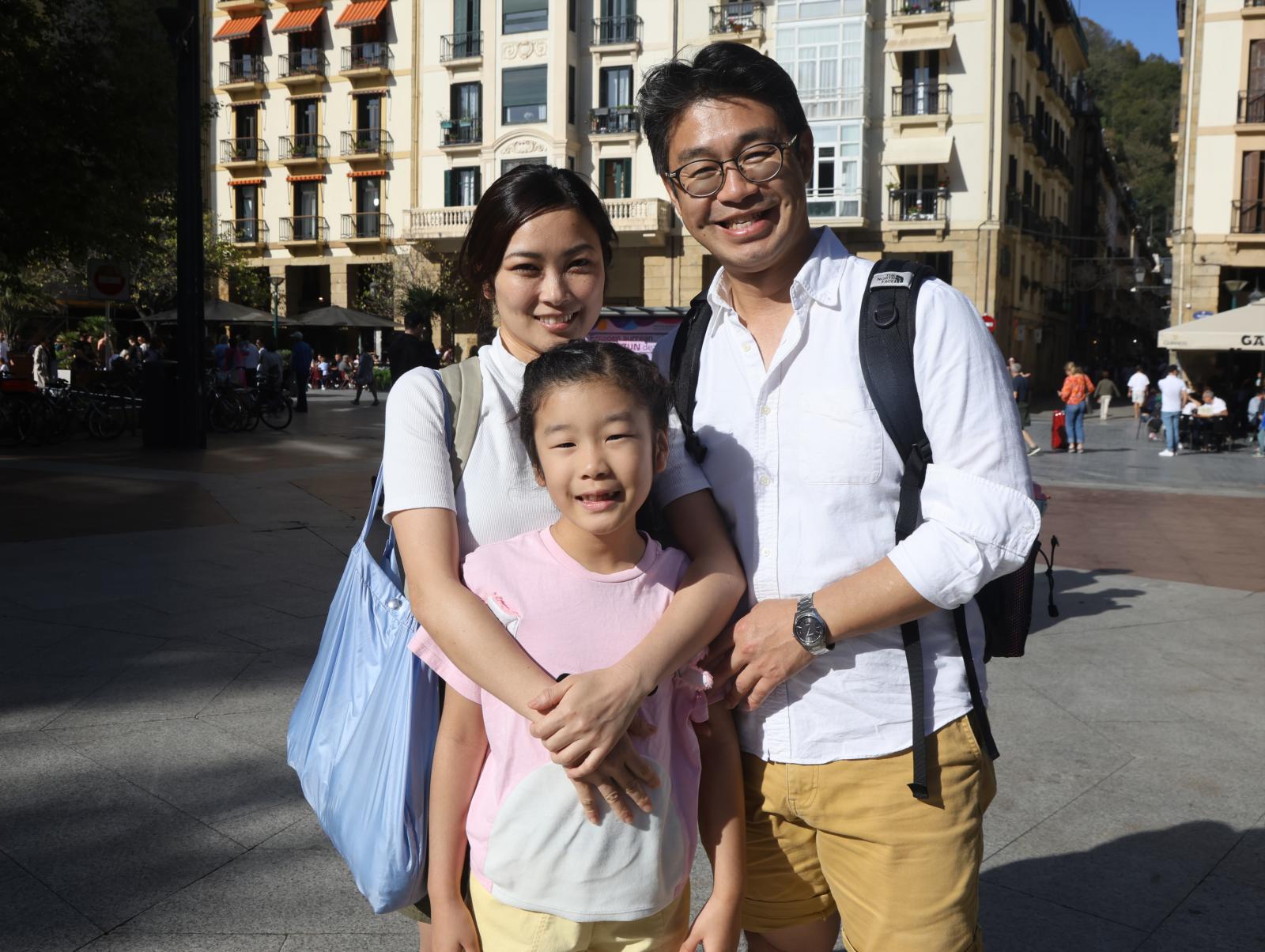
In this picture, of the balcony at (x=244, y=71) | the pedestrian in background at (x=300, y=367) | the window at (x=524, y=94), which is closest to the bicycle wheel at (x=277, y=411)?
the pedestrian in background at (x=300, y=367)

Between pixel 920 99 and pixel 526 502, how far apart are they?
34366 mm

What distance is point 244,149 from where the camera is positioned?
1735 inches

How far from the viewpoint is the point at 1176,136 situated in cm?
3294

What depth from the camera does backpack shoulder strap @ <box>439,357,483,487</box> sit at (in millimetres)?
1866

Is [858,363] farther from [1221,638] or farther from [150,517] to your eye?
[150,517]

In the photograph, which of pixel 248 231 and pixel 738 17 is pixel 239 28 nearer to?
pixel 248 231

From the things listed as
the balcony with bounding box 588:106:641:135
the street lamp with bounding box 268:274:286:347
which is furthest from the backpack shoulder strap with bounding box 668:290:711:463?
the balcony with bounding box 588:106:641:135

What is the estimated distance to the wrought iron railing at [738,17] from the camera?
33.8 metres

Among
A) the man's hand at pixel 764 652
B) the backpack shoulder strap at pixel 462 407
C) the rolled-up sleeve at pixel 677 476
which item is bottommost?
the man's hand at pixel 764 652

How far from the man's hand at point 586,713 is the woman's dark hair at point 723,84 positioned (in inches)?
38.1

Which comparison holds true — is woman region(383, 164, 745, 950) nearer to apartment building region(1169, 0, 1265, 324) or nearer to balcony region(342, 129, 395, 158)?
apartment building region(1169, 0, 1265, 324)

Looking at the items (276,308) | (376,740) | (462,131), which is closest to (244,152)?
(462,131)

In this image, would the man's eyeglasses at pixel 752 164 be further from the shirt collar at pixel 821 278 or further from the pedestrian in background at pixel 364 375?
the pedestrian in background at pixel 364 375

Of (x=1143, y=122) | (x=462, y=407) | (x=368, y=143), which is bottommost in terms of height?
(x=462, y=407)
